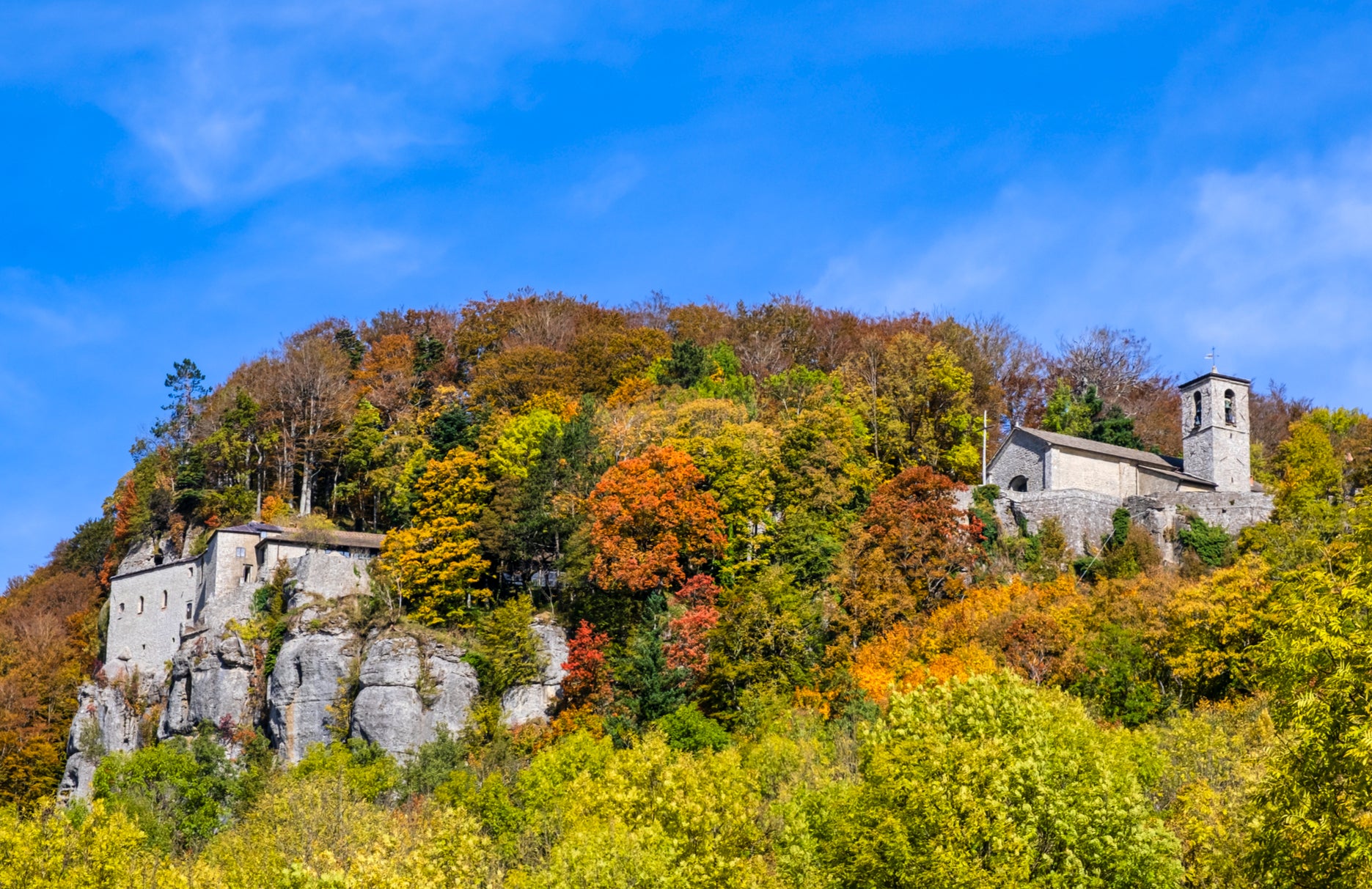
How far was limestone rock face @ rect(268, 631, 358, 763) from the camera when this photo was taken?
57.7 metres

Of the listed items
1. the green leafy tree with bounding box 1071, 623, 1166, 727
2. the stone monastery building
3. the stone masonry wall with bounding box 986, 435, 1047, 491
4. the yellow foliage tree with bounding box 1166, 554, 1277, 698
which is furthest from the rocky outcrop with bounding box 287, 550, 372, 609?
the yellow foliage tree with bounding box 1166, 554, 1277, 698

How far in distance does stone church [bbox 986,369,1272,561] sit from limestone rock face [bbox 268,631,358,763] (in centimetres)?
2682

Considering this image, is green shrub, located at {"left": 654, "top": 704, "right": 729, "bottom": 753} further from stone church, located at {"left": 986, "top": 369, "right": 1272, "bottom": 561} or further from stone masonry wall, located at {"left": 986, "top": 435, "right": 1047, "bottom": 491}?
stone masonry wall, located at {"left": 986, "top": 435, "right": 1047, "bottom": 491}

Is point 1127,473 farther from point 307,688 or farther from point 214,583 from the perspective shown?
point 214,583

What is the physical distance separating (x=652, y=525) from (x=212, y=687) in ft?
63.8

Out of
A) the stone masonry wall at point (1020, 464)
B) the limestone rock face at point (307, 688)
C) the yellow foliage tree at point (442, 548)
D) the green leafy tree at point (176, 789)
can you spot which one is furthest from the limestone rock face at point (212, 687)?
the stone masonry wall at point (1020, 464)

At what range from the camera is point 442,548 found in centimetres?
6072

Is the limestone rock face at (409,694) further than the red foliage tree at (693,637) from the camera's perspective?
Yes

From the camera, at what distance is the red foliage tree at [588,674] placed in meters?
54.0

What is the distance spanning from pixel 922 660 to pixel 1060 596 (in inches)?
248

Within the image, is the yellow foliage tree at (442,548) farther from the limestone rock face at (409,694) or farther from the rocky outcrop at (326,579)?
the limestone rock face at (409,694)

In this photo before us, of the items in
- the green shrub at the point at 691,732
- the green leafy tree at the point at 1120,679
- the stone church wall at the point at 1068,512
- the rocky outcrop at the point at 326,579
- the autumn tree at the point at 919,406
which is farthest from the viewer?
the autumn tree at the point at 919,406

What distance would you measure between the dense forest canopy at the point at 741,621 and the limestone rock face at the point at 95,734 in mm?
4005

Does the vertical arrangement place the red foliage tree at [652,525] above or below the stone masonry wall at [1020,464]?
below
